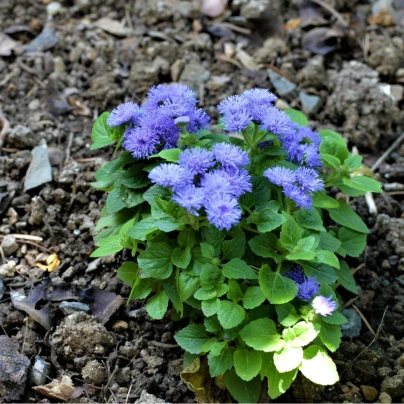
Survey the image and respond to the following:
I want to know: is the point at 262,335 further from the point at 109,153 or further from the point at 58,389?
the point at 109,153

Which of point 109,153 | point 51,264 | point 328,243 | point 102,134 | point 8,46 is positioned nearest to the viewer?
point 328,243

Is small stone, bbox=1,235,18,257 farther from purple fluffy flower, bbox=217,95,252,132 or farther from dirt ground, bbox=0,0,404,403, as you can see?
purple fluffy flower, bbox=217,95,252,132

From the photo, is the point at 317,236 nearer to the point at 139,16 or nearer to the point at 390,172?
the point at 390,172

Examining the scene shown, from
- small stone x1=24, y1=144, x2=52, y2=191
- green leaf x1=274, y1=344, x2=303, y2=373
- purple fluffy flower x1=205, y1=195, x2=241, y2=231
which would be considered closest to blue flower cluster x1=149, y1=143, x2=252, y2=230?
purple fluffy flower x1=205, y1=195, x2=241, y2=231

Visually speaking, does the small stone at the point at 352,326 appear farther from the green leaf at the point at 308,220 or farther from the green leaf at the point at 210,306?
the green leaf at the point at 210,306

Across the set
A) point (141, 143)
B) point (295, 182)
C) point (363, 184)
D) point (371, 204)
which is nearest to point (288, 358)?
point (295, 182)

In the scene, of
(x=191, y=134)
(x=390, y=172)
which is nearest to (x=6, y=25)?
(x=191, y=134)
